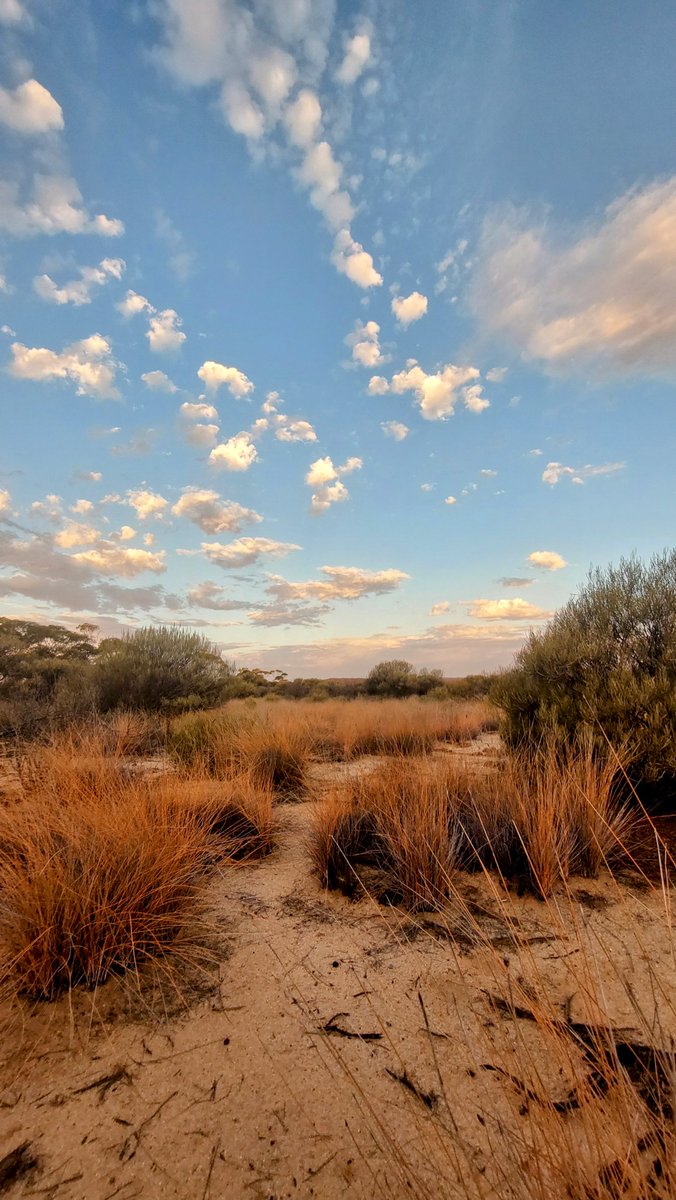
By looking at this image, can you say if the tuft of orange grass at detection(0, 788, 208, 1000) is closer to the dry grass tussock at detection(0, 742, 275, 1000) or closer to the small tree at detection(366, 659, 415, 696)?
the dry grass tussock at detection(0, 742, 275, 1000)

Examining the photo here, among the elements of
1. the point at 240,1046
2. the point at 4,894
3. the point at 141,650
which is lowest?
the point at 240,1046

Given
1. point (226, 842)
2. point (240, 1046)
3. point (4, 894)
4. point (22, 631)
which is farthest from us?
point (22, 631)

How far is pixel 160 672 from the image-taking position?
12383 mm

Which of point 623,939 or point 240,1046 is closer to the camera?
point 240,1046

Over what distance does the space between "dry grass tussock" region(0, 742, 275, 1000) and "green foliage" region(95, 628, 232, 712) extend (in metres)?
7.86

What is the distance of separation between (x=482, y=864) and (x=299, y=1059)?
1.18m

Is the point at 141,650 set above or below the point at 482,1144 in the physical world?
above

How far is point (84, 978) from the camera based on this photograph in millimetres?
2451

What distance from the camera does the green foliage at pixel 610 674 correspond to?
4566 mm

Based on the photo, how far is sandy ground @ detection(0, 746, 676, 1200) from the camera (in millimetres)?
1552

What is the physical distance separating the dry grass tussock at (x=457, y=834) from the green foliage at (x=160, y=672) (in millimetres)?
8505

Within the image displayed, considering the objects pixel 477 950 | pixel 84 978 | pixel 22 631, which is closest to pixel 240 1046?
pixel 84 978

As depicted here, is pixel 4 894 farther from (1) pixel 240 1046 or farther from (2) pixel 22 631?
(2) pixel 22 631

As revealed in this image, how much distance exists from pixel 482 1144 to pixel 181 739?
21.0 ft
